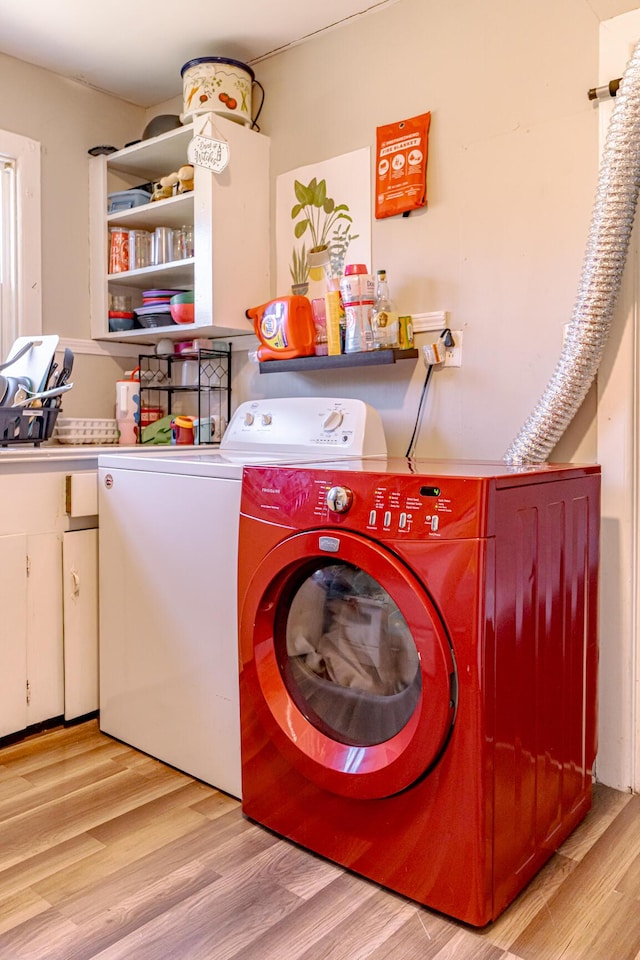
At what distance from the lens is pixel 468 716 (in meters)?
1.26

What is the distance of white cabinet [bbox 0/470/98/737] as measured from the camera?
2.03 metres

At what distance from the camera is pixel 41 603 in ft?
6.92

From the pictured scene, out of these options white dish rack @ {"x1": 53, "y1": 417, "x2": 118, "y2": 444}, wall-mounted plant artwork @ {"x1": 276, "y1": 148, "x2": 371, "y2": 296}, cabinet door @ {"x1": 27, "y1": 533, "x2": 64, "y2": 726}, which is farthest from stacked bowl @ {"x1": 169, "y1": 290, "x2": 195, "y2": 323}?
cabinet door @ {"x1": 27, "y1": 533, "x2": 64, "y2": 726}

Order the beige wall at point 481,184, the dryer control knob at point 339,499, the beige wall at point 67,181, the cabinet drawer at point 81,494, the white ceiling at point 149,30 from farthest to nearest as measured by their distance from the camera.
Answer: the beige wall at point 67,181 → the white ceiling at point 149,30 → the cabinet drawer at point 81,494 → the beige wall at point 481,184 → the dryer control knob at point 339,499

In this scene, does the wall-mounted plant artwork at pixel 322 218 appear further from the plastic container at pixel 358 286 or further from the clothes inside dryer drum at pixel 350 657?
the clothes inside dryer drum at pixel 350 657

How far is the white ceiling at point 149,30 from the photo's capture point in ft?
7.68

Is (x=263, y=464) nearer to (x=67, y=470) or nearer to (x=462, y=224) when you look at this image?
(x=67, y=470)

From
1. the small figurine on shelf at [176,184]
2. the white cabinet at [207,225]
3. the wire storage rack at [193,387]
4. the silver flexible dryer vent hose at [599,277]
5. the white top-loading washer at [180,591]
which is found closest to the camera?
the silver flexible dryer vent hose at [599,277]

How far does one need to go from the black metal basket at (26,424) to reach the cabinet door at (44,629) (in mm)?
352

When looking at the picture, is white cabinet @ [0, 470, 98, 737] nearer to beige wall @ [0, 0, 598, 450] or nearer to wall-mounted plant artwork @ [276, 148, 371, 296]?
beige wall @ [0, 0, 598, 450]

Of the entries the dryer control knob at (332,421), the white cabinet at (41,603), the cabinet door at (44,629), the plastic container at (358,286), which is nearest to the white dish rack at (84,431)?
the white cabinet at (41,603)

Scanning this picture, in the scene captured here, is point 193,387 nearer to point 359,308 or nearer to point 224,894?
point 359,308

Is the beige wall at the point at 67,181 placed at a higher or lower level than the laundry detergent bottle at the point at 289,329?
higher

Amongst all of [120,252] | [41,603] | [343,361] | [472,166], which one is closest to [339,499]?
[343,361]
